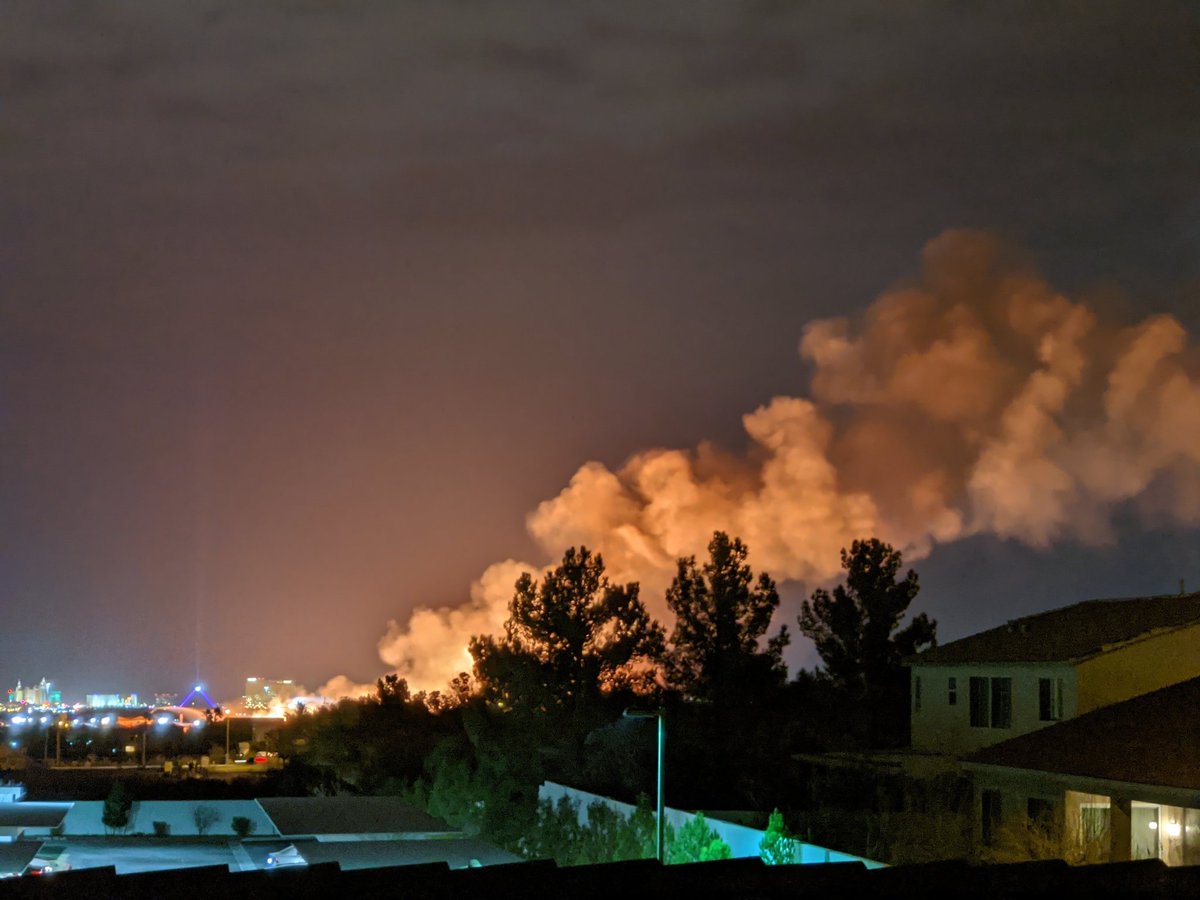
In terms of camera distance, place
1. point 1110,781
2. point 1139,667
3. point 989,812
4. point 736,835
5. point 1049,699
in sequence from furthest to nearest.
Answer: point 1049,699
point 1139,667
point 989,812
point 736,835
point 1110,781

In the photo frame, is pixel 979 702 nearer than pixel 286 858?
Yes

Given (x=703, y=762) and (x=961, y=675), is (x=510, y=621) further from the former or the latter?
(x=961, y=675)

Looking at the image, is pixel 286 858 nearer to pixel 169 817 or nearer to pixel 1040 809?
pixel 169 817

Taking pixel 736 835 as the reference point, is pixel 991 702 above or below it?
above

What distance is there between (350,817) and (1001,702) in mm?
21740

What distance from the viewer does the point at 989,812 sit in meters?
27.4

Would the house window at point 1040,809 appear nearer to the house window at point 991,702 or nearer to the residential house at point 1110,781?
the residential house at point 1110,781

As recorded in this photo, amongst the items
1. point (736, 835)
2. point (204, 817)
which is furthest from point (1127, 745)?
point (204, 817)

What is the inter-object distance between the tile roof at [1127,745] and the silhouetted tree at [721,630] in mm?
26309

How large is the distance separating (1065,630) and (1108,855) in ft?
42.9

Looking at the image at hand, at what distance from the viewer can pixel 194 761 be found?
366ft

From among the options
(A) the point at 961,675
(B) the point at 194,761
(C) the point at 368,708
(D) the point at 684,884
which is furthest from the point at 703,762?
(B) the point at 194,761

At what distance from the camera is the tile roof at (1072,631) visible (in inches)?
1252

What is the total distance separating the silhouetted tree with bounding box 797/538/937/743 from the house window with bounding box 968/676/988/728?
16292 mm
